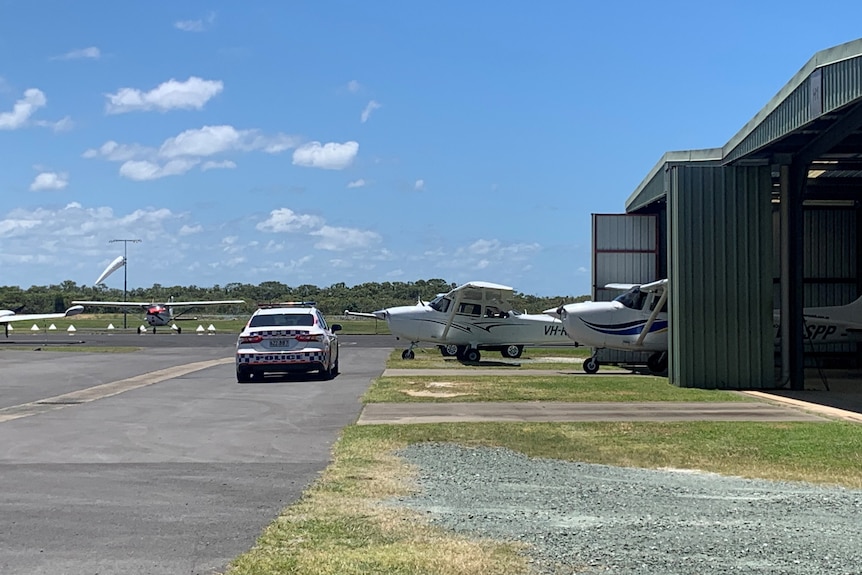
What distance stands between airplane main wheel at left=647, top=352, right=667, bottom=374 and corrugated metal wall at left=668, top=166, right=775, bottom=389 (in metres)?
5.01

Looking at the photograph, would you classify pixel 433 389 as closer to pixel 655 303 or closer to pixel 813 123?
pixel 813 123

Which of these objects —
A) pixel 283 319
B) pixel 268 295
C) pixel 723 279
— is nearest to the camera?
pixel 723 279

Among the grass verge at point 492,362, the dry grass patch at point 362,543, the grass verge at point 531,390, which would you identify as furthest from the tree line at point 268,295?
the dry grass patch at point 362,543

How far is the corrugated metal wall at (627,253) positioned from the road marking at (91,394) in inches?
456

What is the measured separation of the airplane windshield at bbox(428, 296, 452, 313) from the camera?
97.0ft

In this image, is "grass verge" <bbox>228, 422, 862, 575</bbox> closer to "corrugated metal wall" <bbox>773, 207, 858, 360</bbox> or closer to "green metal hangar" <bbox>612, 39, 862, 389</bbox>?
"green metal hangar" <bbox>612, 39, 862, 389</bbox>

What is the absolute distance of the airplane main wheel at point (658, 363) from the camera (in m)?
23.6

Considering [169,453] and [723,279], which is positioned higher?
[723,279]

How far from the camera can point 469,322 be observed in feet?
96.8

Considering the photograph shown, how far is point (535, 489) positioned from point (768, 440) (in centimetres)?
431

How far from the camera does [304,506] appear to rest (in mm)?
6867

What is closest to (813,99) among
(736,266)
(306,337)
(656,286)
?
(736,266)

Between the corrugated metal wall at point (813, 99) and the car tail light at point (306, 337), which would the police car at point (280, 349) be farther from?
the corrugated metal wall at point (813, 99)

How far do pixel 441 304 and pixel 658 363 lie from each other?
8220 mm
